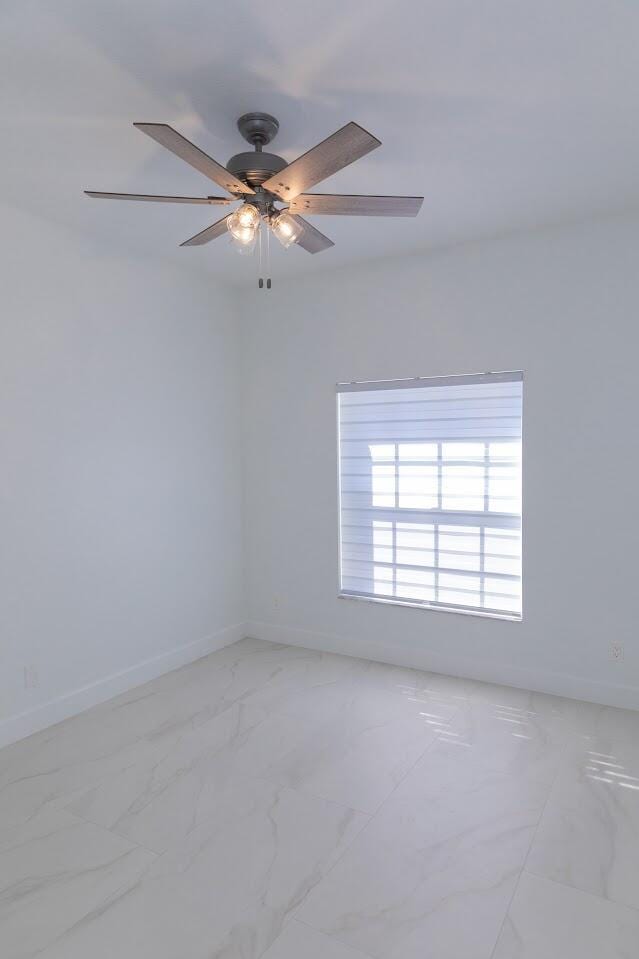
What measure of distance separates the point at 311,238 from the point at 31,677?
2615 mm

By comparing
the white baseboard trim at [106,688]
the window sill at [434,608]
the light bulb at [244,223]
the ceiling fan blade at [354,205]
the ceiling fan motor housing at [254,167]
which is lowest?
the white baseboard trim at [106,688]

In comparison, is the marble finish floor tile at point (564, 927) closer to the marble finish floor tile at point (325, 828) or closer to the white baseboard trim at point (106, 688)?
the marble finish floor tile at point (325, 828)

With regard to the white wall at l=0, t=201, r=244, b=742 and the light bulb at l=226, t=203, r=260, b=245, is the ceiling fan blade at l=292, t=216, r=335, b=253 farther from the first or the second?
the white wall at l=0, t=201, r=244, b=742

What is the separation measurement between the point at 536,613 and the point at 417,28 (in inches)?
116

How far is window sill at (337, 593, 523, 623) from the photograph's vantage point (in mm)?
3560

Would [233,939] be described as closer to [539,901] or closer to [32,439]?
[539,901]

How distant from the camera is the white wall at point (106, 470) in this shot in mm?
2994

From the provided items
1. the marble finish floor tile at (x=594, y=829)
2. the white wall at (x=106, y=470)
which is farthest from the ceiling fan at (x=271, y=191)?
the marble finish floor tile at (x=594, y=829)

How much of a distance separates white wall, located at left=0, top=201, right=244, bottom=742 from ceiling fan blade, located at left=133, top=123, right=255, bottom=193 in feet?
5.12

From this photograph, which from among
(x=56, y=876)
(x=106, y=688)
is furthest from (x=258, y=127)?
(x=106, y=688)

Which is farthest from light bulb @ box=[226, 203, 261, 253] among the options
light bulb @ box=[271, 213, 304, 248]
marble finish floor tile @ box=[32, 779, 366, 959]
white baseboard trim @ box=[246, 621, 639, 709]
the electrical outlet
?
white baseboard trim @ box=[246, 621, 639, 709]

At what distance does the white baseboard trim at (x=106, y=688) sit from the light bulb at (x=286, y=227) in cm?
267

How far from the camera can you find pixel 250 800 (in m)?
2.44

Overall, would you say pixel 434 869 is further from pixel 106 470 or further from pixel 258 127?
pixel 258 127
